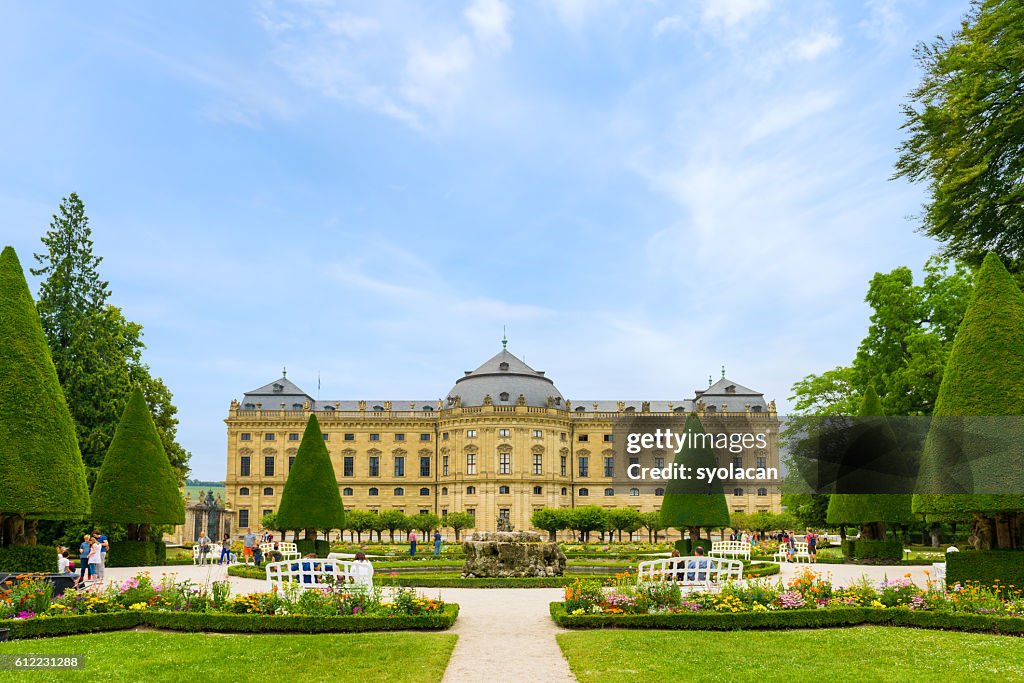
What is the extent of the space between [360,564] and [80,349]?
2256 centimetres

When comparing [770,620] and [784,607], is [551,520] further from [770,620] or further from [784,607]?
[770,620]

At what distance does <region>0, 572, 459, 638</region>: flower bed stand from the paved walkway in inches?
25.0

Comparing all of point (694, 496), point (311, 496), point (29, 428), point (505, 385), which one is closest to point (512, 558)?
point (694, 496)

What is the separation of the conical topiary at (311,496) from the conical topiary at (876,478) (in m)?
17.1

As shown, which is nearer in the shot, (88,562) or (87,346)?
(88,562)

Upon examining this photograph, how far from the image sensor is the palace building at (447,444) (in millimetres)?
69312

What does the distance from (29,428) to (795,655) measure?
15075mm

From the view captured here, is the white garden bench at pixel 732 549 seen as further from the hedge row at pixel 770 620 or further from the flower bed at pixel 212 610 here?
the flower bed at pixel 212 610

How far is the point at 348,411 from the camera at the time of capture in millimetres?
73812

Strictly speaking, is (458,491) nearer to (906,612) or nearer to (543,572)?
(543,572)

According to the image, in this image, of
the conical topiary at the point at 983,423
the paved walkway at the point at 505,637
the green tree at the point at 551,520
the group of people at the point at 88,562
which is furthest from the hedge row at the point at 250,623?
the green tree at the point at 551,520

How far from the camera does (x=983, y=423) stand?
50.7 feet

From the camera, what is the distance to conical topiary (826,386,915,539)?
27.0 meters

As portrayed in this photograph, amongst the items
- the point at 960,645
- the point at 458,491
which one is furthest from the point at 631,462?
the point at 960,645
